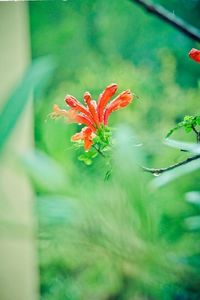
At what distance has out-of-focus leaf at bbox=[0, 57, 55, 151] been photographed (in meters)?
0.21

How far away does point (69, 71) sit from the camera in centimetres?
95

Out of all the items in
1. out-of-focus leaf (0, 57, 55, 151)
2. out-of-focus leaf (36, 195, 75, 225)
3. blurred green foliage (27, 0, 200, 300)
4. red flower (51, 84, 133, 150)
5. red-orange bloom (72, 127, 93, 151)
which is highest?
out-of-focus leaf (0, 57, 55, 151)

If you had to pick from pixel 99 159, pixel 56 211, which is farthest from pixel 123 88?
pixel 56 211

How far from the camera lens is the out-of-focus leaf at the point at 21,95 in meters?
0.21

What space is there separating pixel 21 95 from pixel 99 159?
1.36 ft

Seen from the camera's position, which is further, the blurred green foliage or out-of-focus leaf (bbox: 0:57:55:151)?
the blurred green foliage

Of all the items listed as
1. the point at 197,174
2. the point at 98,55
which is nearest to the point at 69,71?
the point at 98,55

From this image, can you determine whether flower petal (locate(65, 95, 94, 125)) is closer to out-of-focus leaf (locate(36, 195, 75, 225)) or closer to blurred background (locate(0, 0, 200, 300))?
blurred background (locate(0, 0, 200, 300))

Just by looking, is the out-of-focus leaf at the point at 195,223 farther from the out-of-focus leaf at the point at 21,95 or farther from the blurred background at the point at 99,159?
the out-of-focus leaf at the point at 21,95

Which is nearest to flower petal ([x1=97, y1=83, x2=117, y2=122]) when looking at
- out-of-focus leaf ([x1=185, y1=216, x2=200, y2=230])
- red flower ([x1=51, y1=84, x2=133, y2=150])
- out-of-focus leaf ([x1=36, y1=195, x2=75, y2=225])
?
red flower ([x1=51, y1=84, x2=133, y2=150])

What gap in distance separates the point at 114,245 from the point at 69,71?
74 cm

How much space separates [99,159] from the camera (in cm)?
62

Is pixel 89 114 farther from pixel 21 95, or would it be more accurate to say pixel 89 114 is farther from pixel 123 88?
pixel 21 95

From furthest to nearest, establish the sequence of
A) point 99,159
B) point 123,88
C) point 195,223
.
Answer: point 123,88 < point 99,159 < point 195,223
